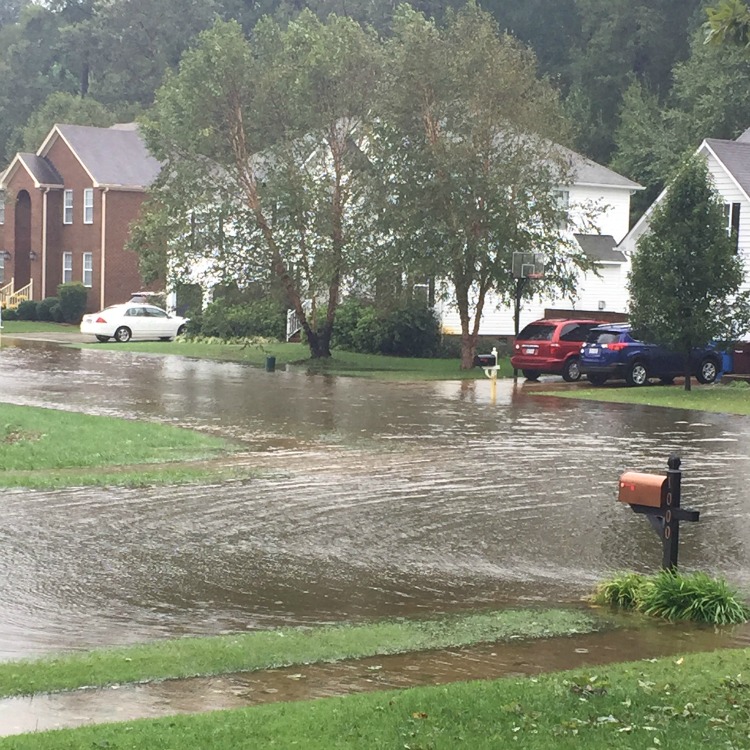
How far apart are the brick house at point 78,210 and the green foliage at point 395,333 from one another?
19.2 metres

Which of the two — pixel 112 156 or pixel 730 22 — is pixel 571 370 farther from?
pixel 112 156

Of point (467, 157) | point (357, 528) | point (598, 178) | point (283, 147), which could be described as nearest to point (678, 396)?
point (467, 157)

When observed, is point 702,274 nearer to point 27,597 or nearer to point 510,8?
point 27,597

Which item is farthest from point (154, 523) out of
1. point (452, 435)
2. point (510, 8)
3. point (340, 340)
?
point (510, 8)

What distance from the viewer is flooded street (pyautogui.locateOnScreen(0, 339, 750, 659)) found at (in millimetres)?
10625

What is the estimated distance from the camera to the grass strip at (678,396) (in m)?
29.1

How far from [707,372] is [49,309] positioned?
3661 cm

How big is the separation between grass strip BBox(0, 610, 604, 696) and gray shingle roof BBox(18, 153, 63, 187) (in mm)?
59087

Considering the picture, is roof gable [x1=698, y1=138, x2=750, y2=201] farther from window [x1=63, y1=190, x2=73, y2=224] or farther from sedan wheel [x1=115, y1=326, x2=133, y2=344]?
window [x1=63, y1=190, x2=73, y2=224]

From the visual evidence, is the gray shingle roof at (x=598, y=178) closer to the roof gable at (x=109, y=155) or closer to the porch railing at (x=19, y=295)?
the roof gable at (x=109, y=155)

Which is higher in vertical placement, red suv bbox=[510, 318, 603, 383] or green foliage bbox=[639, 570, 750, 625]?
red suv bbox=[510, 318, 603, 383]

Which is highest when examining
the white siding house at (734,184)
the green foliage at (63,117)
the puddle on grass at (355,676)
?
the green foliage at (63,117)

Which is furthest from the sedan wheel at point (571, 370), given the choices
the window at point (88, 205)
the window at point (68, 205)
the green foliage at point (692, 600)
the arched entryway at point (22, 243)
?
the arched entryway at point (22, 243)

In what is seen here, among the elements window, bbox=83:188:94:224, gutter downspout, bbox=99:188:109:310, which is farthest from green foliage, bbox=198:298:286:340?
window, bbox=83:188:94:224
